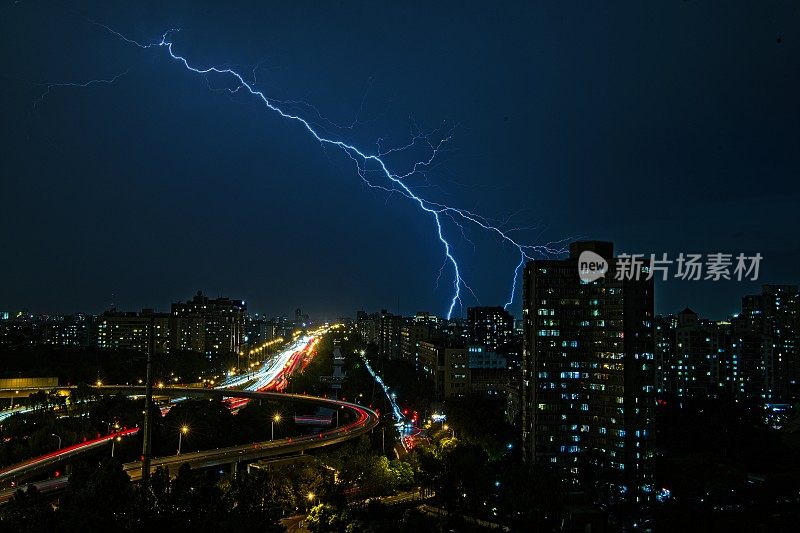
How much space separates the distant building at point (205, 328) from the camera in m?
51.3

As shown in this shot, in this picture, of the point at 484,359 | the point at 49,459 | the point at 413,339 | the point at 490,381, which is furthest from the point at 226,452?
the point at 413,339

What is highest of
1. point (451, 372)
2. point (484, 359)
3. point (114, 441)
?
point (484, 359)

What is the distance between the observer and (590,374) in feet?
59.5

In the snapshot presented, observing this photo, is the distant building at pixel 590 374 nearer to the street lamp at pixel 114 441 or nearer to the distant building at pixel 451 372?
the street lamp at pixel 114 441

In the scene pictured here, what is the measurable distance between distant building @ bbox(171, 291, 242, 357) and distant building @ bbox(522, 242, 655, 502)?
120 ft

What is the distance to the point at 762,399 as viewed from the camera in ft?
98.0

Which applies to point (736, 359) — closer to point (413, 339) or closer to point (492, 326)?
point (413, 339)

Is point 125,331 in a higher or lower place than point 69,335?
higher

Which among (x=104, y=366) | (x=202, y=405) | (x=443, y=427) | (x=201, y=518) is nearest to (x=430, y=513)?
(x=201, y=518)

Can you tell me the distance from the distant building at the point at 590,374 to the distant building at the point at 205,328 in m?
36.6

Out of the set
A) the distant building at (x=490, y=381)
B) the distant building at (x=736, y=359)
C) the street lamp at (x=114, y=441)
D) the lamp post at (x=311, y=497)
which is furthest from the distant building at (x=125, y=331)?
the lamp post at (x=311, y=497)

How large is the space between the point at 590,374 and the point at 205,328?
4017 cm

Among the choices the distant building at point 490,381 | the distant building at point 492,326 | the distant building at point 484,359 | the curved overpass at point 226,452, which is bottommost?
the curved overpass at point 226,452

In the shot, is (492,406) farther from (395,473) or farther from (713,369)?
(713,369)
